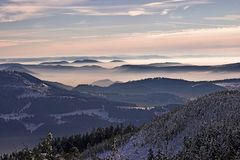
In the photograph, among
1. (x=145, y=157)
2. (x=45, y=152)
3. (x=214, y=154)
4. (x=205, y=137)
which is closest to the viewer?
(x=45, y=152)

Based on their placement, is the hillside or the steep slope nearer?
the hillside

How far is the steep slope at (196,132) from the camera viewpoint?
89188 millimetres

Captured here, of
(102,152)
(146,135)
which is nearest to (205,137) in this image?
(146,135)

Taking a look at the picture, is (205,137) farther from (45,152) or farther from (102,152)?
(45,152)

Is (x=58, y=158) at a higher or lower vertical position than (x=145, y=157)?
higher

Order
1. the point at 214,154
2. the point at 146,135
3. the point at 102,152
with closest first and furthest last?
the point at 214,154
the point at 146,135
the point at 102,152

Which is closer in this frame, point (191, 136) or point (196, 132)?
point (191, 136)

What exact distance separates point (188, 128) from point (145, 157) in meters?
9.95

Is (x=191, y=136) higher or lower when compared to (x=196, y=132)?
lower

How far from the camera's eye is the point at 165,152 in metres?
101

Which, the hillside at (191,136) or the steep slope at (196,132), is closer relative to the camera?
the hillside at (191,136)

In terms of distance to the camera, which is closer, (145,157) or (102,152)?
(145,157)

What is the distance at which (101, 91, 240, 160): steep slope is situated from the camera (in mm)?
89188

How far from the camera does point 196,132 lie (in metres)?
103
